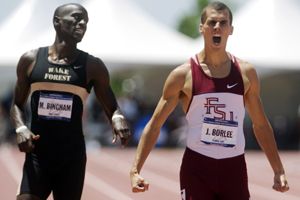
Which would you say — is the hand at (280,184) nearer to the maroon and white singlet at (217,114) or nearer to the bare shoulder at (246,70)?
the maroon and white singlet at (217,114)

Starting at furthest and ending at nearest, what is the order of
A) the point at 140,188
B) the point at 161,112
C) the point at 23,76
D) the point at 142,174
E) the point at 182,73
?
the point at 142,174
the point at 23,76
the point at 161,112
the point at 182,73
the point at 140,188

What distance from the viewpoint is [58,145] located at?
383cm

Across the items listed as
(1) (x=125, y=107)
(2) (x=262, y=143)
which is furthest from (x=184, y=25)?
(2) (x=262, y=143)

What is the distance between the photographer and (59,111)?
12.6ft

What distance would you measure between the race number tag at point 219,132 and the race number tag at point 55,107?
102cm

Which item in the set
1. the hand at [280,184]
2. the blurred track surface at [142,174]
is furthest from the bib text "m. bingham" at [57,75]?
the blurred track surface at [142,174]

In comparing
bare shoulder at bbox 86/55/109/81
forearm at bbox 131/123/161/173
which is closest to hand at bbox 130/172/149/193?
forearm at bbox 131/123/161/173

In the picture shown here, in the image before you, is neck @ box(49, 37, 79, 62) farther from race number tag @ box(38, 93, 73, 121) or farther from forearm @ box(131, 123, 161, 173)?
forearm @ box(131, 123, 161, 173)

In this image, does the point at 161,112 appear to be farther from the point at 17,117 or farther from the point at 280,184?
the point at 17,117

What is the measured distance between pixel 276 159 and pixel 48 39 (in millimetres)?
12616

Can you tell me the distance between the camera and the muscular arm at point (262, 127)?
147 inches

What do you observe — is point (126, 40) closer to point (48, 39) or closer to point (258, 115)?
point (48, 39)

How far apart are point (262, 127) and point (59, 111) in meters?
1.49

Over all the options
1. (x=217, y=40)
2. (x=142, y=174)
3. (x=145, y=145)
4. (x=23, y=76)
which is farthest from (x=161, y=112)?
(x=142, y=174)
